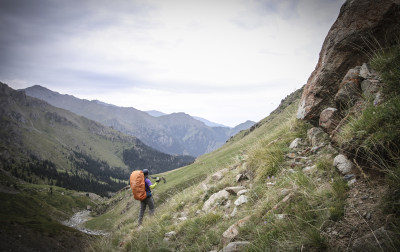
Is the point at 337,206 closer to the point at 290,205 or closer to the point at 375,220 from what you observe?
the point at 375,220

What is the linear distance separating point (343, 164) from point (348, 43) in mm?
4750

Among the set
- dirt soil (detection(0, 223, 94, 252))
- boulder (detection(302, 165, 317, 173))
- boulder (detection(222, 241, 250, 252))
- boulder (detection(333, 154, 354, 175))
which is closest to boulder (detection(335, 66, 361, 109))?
boulder (detection(333, 154, 354, 175))

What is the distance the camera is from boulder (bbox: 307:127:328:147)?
21.4ft

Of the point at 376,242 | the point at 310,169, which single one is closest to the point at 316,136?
the point at 310,169

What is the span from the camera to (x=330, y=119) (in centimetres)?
614

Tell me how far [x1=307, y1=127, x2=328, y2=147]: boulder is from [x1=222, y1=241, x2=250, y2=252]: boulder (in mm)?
4007

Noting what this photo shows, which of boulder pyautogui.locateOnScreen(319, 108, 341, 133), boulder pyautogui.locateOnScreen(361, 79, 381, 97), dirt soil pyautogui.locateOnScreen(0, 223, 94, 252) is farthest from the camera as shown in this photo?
dirt soil pyautogui.locateOnScreen(0, 223, 94, 252)

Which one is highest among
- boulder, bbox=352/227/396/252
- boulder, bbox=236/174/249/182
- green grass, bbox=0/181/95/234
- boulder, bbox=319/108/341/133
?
boulder, bbox=319/108/341/133

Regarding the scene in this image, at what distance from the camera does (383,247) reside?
2.68 m

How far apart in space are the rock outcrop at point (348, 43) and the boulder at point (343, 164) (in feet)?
8.44

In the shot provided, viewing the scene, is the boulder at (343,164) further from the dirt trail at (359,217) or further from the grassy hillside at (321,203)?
the dirt trail at (359,217)

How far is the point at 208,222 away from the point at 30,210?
189 meters

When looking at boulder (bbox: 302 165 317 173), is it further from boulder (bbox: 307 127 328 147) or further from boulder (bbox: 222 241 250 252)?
boulder (bbox: 222 241 250 252)

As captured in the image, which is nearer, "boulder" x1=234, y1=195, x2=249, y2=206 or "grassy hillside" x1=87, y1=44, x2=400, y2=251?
"grassy hillside" x1=87, y1=44, x2=400, y2=251
